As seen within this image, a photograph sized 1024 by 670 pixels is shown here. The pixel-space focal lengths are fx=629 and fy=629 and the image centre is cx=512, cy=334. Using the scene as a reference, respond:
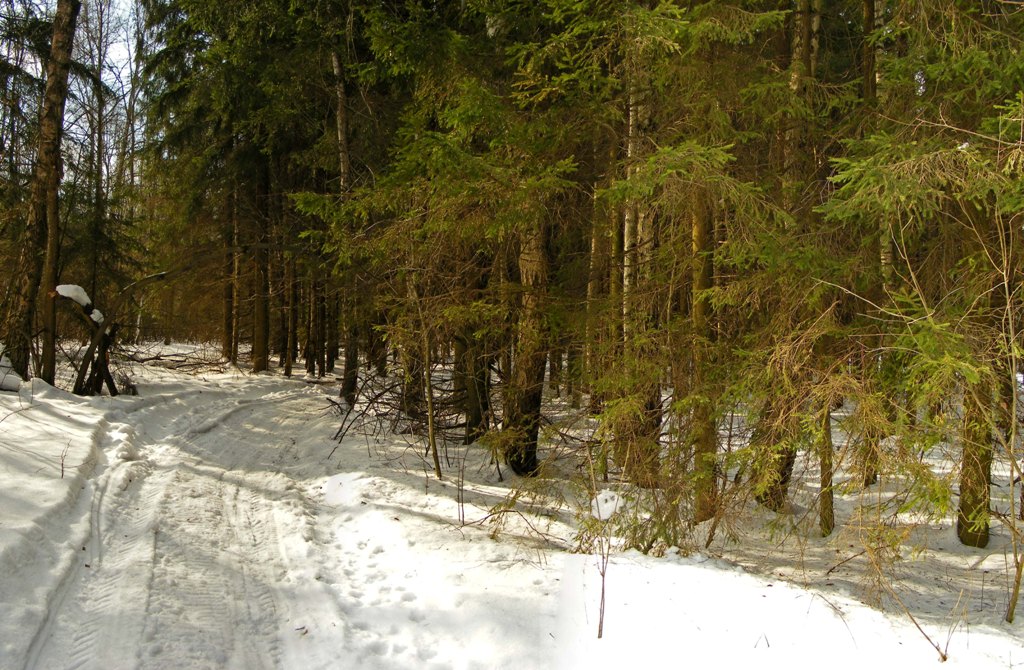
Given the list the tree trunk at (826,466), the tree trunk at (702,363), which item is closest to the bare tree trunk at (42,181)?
the tree trunk at (702,363)

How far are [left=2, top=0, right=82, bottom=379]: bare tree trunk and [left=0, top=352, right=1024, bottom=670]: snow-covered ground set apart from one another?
3.52 meters

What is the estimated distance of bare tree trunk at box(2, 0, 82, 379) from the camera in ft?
35.9

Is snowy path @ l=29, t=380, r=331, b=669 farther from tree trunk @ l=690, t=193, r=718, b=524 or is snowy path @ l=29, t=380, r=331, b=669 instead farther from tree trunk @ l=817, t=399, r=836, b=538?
tree trunk @ l=817, t=399, r=836, b=538

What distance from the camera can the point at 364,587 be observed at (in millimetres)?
5297

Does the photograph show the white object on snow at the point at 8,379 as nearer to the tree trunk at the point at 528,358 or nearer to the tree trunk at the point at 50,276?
the tree trunk at the point at 50,276

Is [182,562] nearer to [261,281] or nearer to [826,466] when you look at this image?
[826,466]

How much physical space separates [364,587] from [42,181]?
33.7 feet

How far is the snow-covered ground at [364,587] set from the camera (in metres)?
4.06

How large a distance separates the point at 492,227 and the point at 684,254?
2.20 m

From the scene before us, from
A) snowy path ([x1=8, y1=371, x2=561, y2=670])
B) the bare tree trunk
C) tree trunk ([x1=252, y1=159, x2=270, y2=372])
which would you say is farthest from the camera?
tree trunk ([x1=252, y1=159, x2=270, y2=372])

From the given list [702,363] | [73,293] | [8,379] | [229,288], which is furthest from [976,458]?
[229,288]

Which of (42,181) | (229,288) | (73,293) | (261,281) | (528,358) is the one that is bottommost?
(528,358)

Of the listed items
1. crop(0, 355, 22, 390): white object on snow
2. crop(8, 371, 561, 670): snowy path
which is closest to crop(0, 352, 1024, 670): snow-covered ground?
crop(8, 371, 561, 670): snowy path

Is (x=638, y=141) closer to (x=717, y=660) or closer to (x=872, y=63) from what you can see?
(x=872, y=63)
